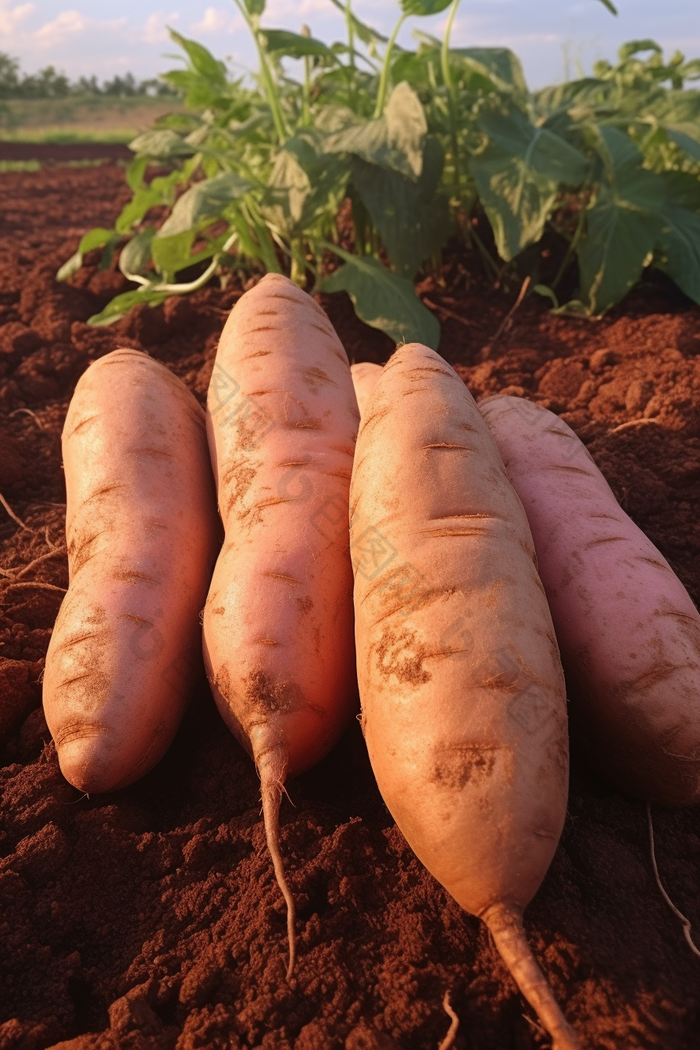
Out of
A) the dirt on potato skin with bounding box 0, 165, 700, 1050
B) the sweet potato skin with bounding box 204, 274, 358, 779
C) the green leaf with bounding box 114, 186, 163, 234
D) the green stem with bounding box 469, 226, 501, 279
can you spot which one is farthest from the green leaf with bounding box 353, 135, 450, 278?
the dirt on potato skin with bounding box 0, 165, 700, 1050

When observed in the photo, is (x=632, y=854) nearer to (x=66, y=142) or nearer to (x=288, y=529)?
(x=288, y=529)

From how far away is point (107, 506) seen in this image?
2045mm

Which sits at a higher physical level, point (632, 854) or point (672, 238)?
point (672, 238)

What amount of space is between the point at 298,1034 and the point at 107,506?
133cm

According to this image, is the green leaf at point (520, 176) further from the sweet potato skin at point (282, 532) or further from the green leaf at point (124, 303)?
the green leaf at point (124, 303)

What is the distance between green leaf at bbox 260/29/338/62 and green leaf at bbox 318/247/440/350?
105 centimetres

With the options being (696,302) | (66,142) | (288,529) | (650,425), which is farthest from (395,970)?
(66,142)

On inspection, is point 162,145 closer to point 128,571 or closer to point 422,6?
point 422,6

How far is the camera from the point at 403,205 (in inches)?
135

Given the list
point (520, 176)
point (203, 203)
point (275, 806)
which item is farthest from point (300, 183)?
point (275, 806)

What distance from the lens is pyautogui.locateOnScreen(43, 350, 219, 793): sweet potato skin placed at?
65.5 inches

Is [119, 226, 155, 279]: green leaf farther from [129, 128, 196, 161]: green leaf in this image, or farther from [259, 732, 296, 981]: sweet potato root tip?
[259, 732, 296, 981]: sweet potato root tip

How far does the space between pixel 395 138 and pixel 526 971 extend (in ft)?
10.1

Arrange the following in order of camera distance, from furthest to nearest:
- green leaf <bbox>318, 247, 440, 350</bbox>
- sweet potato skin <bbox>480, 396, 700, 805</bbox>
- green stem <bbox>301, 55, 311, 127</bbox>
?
green stem <bbox>301, 55, 311, 127</bbox>, green leaf <bbox>318, 247, 440, 350</bbox>, sweet potato skin <bbox>480, 396, 700, 805</bbox>
